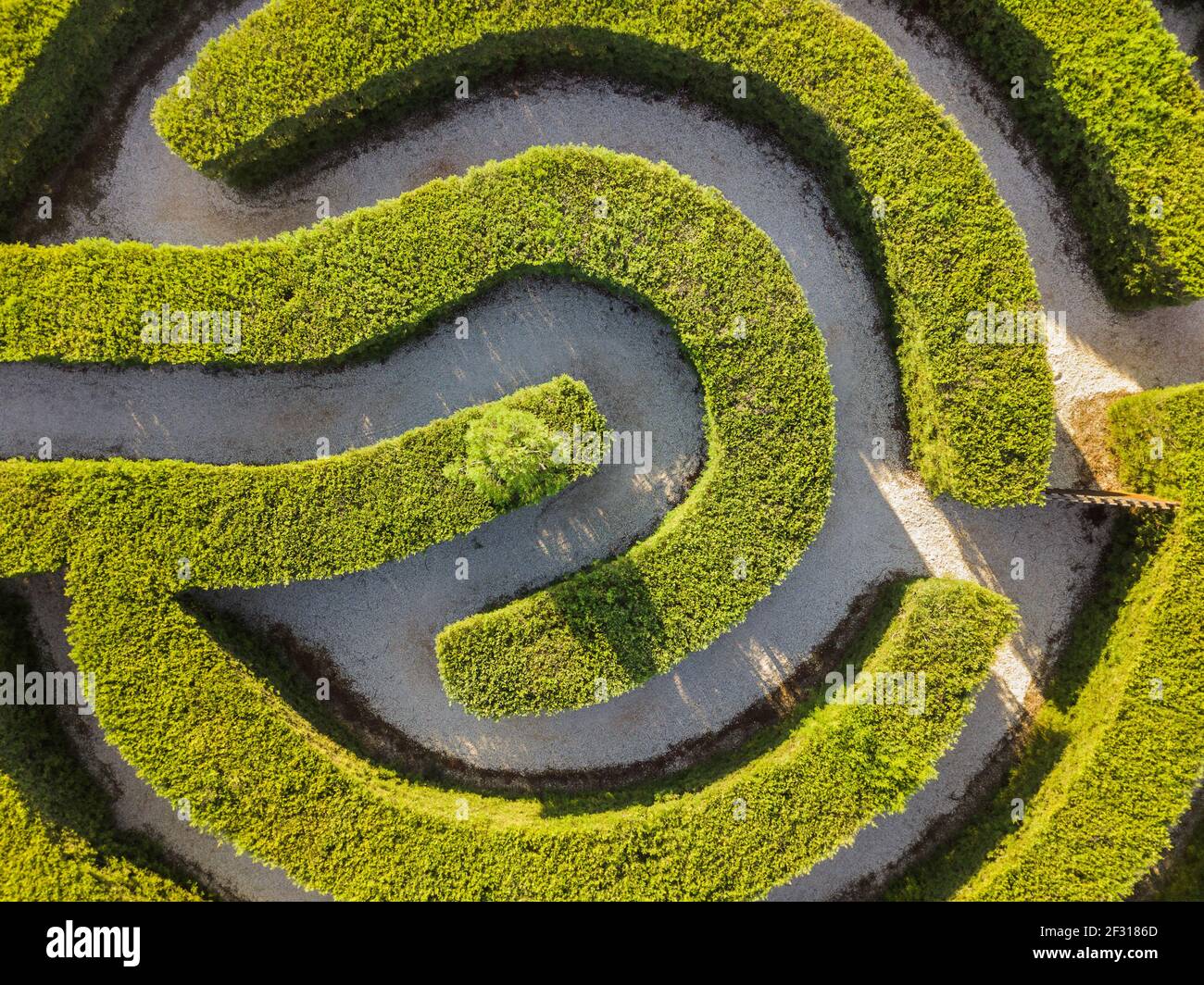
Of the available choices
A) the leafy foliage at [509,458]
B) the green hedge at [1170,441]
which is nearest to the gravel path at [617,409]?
the green hedge at [1170,441]

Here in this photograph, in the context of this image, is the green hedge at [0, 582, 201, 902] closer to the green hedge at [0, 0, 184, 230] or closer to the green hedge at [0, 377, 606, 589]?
the green hedge at [0, 377, 606, 589]

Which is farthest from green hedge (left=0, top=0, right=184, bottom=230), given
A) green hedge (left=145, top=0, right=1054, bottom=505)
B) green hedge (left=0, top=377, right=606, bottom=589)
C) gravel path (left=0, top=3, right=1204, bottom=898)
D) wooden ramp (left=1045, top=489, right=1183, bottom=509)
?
wooden ramp (left=1045, top=489, right=1183, bottom=509)

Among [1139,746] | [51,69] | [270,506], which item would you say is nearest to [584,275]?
[270,506]

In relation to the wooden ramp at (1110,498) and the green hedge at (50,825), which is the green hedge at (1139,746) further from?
the green hedge at (50,825)

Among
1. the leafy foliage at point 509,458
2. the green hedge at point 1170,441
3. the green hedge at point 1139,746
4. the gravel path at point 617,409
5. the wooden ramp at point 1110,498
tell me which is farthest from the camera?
the gravel path at point 617,409

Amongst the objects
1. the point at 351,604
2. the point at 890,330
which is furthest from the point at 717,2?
the point at 351,604

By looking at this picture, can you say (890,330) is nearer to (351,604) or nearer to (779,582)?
(779,582)
